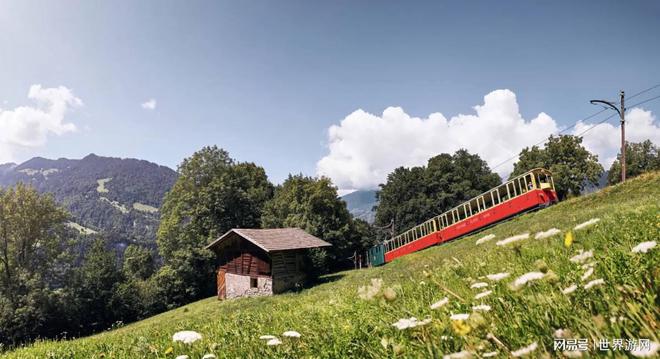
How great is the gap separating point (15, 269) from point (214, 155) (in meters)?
26.6

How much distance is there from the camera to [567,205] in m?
22.9

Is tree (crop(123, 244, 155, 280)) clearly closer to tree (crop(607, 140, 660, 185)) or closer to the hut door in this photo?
the hut door

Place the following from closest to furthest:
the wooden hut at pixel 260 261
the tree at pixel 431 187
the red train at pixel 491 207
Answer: the red train at pixel 491 207, the wooden hut at pixel 260 261, the tree at pixel 431 187

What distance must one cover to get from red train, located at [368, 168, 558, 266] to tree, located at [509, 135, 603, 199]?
27.1 metres

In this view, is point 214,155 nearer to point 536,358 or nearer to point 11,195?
point 11,195

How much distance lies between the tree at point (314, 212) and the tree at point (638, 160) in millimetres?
62363

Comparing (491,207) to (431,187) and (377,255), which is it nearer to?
(377,255)

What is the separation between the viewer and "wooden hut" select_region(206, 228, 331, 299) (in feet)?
98.3

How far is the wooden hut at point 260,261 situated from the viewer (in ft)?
98.3

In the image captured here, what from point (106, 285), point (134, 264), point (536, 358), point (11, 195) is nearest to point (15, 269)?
point (11, 195)

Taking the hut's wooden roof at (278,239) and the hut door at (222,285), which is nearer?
the hut's wooden roof at (278,239)

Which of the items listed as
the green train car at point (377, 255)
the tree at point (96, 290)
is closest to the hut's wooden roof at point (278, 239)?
the green train car at point (377, 255)

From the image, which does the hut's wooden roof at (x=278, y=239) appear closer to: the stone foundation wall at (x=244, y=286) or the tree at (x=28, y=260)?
the stone foundation wall at (x=244, y=286)

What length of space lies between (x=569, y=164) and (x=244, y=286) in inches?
1999
